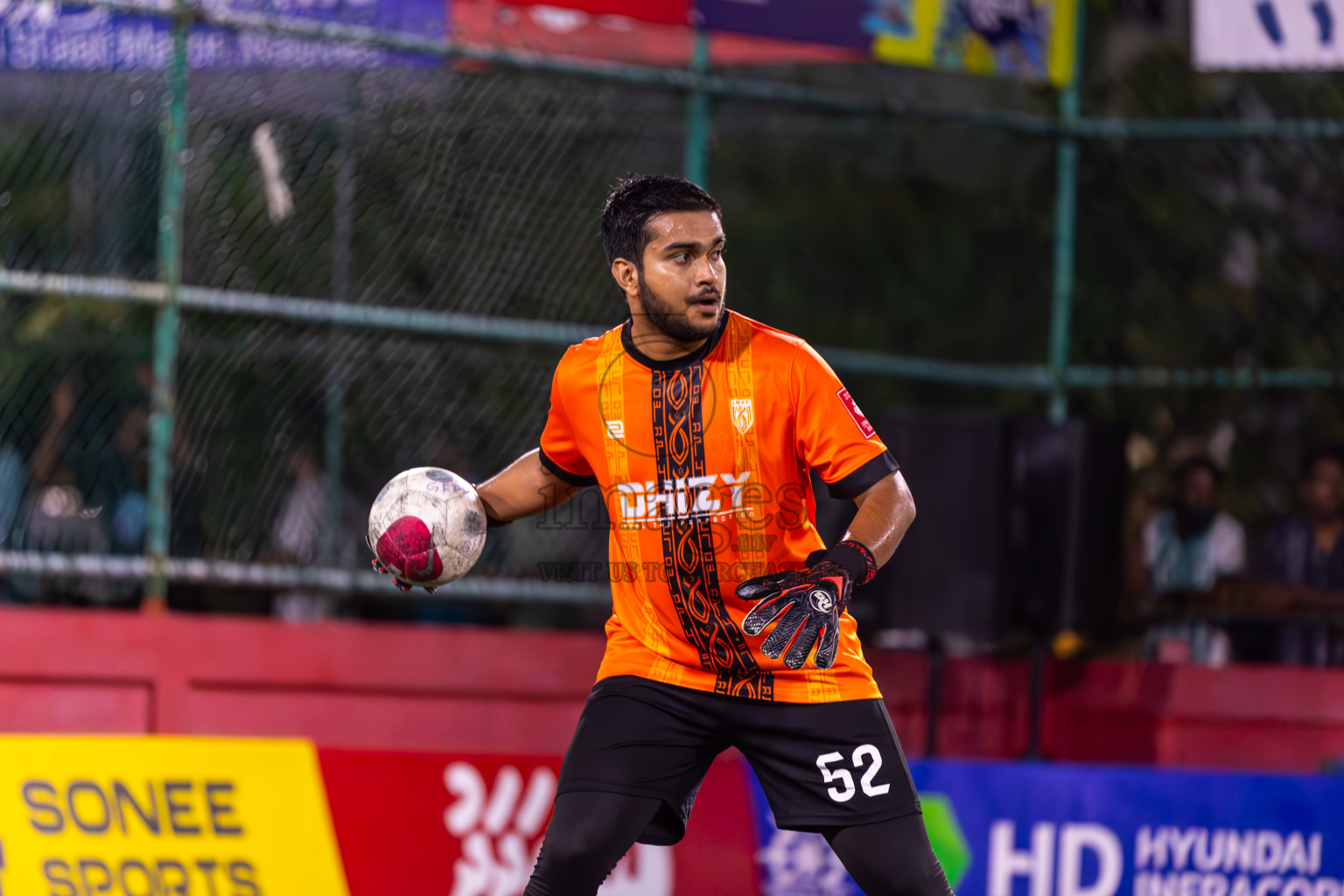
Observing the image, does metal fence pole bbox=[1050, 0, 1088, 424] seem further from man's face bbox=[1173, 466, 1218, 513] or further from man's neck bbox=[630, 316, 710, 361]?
man's neck bbox=[630, 316, 710, 361]

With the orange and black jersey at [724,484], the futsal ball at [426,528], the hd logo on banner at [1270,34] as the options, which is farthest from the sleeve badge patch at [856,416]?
the hd logo on banner at [1270,34]

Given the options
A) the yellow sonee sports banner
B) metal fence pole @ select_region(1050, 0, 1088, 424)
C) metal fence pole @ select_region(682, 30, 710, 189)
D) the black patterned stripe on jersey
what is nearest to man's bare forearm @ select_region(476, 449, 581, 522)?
the black patterned stripe on jersey

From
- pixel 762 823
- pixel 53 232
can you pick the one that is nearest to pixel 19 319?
pixel 53 232

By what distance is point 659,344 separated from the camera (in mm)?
4426

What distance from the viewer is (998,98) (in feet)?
30.2

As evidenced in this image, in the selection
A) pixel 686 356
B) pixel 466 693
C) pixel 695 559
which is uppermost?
pixel 686 356

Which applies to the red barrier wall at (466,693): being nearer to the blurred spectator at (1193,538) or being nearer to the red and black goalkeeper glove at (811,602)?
the blurred spectator at (1193,538)

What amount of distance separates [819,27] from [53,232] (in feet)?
12.0

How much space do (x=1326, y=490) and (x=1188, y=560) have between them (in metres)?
0.72

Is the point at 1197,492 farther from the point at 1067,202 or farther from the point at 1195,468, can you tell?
the point at 1067,202

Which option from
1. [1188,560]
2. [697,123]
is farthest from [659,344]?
[1188,560]

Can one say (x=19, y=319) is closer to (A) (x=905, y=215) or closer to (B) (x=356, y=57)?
(B) (x=356, y=57)

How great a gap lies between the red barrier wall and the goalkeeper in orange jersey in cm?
228

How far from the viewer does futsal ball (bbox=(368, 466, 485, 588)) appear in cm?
447
